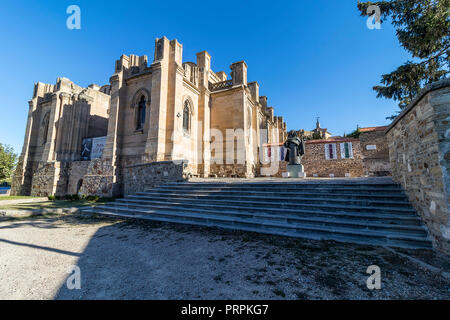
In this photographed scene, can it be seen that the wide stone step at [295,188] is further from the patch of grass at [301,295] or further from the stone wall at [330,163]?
the stone wall at [330,163]

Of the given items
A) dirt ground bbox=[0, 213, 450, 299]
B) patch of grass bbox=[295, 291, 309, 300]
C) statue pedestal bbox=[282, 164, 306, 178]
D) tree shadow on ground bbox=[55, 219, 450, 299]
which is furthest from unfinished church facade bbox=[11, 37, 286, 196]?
patch of grass bbox=[295, 291, 309, 300]

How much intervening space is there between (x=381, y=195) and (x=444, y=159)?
1.93 metres

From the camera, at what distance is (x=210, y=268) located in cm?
283

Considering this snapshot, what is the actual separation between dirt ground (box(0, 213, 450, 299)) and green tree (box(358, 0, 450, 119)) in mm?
10471

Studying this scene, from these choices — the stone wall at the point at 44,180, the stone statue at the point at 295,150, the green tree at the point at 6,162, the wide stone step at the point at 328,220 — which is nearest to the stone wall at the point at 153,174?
the wide stone step at the point at 328,220

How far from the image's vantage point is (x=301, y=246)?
143 inches

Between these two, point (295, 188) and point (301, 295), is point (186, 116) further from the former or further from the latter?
point (301, 295)

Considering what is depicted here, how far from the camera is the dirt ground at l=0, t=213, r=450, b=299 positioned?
2197 mm

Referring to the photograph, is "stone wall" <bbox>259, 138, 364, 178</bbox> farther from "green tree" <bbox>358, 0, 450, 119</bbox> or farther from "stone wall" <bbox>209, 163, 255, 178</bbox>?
"green tree" <bbox>358, 0, 450, 119</bbox>

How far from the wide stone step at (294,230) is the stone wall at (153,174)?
3.39 m

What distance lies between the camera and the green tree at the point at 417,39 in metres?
7.82

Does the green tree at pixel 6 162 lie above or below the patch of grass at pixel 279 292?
above
